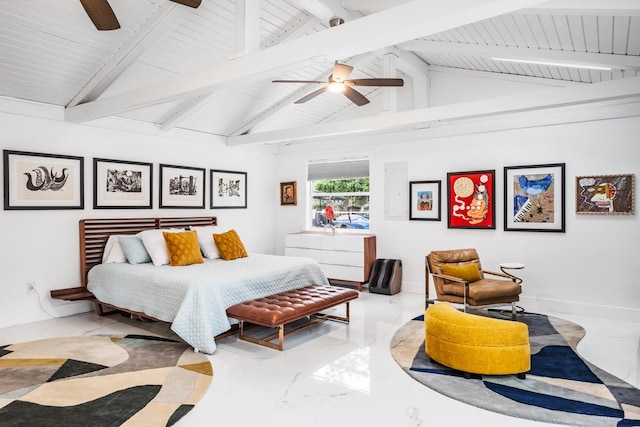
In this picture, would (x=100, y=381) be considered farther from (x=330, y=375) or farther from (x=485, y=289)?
(x=485, y=289)

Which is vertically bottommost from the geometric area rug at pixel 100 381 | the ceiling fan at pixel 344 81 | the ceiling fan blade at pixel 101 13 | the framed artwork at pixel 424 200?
the geometric area rug at pixel 100 381

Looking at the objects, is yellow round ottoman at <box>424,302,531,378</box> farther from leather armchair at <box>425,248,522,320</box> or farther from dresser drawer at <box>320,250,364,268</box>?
dresser drawer at <box>320,250,364,268</box>

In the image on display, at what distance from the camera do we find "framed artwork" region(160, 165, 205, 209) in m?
6.16

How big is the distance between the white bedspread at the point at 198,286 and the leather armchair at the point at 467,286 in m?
1.46

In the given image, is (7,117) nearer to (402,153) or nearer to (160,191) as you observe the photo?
(160,191)

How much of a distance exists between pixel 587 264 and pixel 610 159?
4.32ft

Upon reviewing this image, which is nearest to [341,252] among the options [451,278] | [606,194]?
[451,278]

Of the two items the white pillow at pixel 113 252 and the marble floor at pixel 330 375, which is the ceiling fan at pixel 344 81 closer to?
the marble floor at pixel 330 375

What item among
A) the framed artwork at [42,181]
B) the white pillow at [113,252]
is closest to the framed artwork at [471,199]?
the white pillow at [113,252]

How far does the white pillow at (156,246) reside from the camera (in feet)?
16.6

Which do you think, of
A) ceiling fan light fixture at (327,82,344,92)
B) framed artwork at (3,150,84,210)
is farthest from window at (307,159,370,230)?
framed artwork at (3,150,84,210)

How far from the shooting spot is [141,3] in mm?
3803

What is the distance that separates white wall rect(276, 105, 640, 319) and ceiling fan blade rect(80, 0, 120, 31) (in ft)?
15.3

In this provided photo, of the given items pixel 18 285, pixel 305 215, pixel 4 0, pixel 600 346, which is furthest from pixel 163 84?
pixel 600 346
